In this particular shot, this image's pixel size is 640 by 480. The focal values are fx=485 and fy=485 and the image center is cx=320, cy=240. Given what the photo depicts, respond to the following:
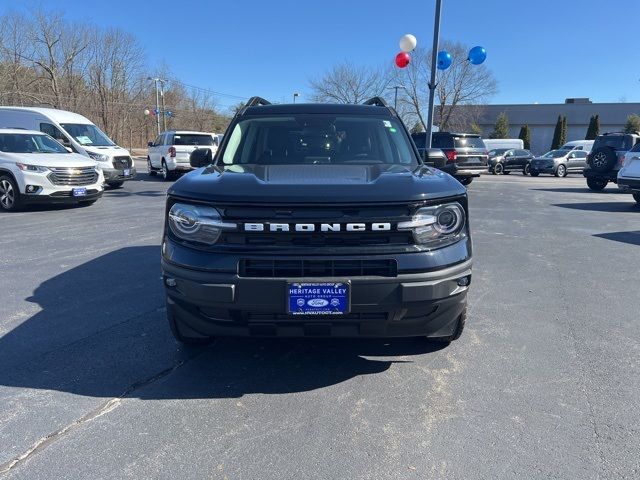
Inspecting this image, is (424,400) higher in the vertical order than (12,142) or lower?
lower

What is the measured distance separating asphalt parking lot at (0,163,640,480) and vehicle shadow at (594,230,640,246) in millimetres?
3008

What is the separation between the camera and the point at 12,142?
1103 centimetres

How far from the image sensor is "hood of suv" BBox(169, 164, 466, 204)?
2793 mm

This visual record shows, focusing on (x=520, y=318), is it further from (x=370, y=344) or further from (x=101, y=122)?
(x=101, y=122)

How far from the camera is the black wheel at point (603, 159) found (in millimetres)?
16219

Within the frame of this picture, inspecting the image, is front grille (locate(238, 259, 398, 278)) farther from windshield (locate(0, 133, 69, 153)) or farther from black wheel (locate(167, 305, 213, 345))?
windshield (locate(0, 133, 69, 153))

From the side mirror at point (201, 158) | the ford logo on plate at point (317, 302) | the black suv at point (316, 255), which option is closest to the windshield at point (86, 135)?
the side mirror at point (201, 158)

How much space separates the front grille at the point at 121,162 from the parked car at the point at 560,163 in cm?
2224

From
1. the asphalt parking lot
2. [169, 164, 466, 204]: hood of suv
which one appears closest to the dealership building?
the asphalt parking lot

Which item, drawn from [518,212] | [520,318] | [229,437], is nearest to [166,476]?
[229,437]

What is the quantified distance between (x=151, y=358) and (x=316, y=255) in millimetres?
1661

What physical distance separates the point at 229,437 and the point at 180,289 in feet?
2.93

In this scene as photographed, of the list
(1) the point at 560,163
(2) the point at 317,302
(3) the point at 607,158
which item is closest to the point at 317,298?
(2) the point at 317,302

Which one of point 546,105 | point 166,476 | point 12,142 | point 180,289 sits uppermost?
point 546,105
